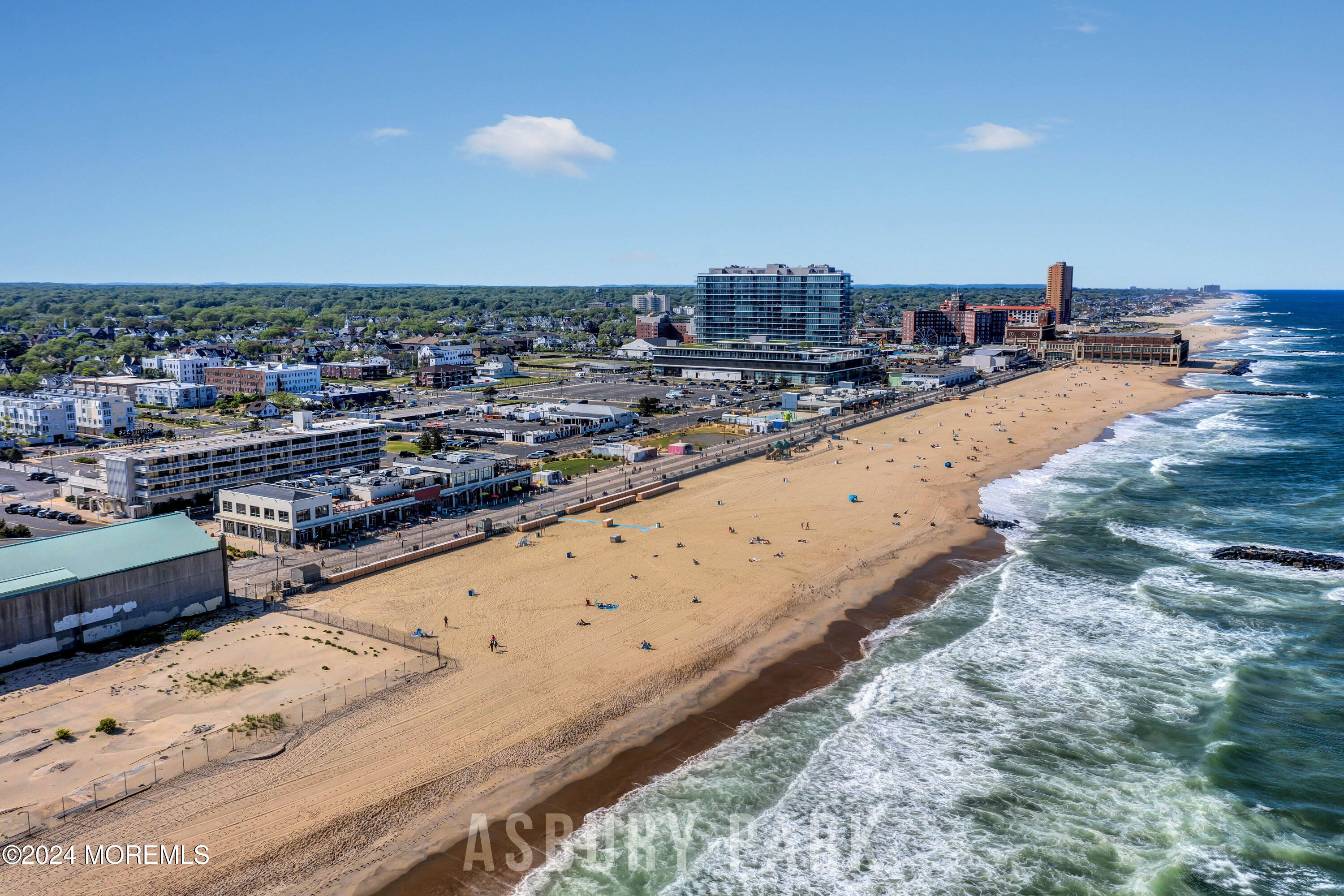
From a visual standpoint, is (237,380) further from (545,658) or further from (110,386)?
(545,658)

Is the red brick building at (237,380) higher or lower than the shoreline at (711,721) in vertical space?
higher

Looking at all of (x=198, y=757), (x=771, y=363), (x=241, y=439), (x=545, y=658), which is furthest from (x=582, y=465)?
(x=771, y=363)

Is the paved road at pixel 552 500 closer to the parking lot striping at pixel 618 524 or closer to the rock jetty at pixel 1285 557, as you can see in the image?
the parking lot striping at pixel 618 524

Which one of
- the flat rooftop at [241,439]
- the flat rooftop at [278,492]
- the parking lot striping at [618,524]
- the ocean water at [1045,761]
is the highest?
the flat rooftop at [241,439]

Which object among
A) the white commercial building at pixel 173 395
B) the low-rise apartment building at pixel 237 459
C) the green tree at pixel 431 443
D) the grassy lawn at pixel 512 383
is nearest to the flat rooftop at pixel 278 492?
the low-rise apartment building at pixel 237 459

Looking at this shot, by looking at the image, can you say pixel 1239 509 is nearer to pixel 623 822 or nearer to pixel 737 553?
pixel 737 553

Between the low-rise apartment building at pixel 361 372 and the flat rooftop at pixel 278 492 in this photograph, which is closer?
the flat rooftop at pixel 278 492
